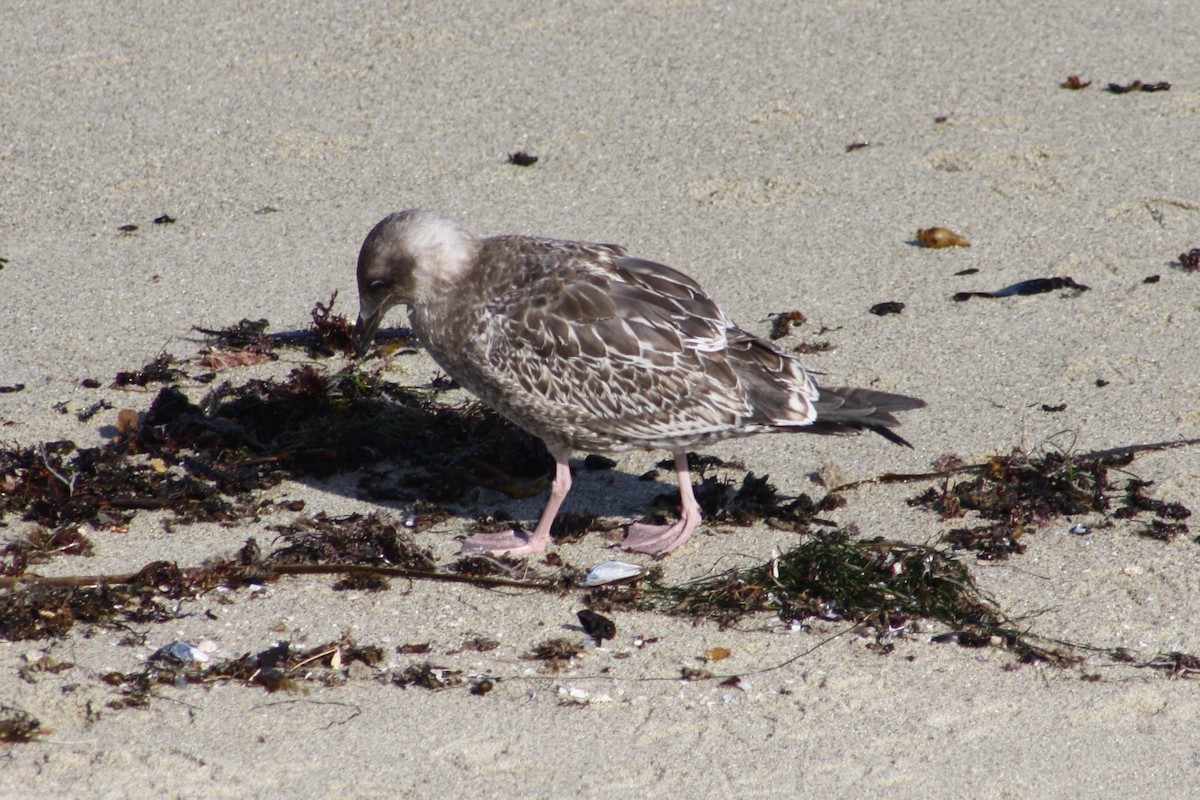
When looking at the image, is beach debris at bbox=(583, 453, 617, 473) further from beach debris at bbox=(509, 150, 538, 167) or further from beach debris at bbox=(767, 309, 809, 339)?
beach debris at bbox=(509, 150, 538, 167)

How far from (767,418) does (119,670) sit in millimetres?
2484

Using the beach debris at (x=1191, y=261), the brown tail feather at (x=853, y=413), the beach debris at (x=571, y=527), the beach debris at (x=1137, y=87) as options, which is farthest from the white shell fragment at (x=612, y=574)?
the beach debris at (x=1137, y=87)

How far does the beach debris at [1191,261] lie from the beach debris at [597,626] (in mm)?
3929

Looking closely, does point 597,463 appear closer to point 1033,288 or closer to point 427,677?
point 427,677

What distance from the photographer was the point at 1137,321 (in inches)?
264

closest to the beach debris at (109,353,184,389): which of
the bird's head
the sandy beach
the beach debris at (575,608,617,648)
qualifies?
the sandy beach

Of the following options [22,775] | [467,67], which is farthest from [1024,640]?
[467,67]

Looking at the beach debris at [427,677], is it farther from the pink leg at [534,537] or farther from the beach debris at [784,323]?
the beach debris at [784,323]

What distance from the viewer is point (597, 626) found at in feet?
15.7

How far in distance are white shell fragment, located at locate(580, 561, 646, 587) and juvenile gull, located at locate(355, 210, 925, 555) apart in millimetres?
218

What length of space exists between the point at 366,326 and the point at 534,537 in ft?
3.86

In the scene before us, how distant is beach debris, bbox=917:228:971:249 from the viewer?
739 cm

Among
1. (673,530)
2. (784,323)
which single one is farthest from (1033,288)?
(673,530)

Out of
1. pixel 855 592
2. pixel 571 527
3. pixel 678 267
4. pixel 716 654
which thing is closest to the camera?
pixel 716 654
